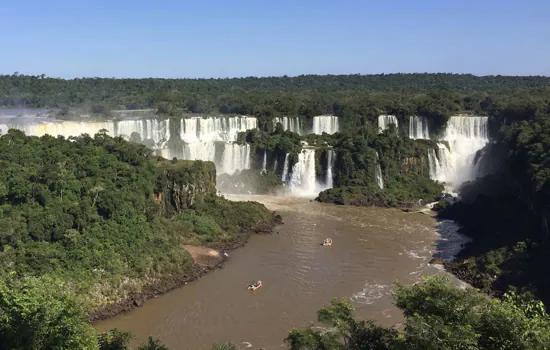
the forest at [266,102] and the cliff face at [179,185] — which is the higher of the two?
the forest at [266,102]

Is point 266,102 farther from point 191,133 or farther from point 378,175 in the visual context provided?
point 378,175

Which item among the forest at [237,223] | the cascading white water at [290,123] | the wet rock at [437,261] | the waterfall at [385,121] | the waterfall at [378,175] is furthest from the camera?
the waterfall at [385,121]

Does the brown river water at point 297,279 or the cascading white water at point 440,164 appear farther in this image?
the cascading white water at point 440,164

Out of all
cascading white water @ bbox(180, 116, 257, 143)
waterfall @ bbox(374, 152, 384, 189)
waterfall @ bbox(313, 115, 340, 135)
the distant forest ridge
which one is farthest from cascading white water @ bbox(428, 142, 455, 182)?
cascading white water @ bbox(180, 116, 257, 143)

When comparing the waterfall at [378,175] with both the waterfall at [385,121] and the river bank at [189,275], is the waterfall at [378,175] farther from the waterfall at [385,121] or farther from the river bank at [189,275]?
the river bank at [189,275]

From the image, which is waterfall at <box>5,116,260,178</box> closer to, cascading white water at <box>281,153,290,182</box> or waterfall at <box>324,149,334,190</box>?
cascading white water at <box>281,153,290,182</box>

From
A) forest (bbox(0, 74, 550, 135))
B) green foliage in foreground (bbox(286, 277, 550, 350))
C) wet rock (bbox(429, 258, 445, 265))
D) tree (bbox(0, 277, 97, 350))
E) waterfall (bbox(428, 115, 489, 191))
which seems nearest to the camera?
green foliage in foreground (bbox(286, 277, 550, 350))

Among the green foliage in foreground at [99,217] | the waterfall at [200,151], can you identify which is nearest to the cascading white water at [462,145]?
the waterfall at [200,151]

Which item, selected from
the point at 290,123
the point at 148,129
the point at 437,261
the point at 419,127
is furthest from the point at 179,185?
the point at 419,127
